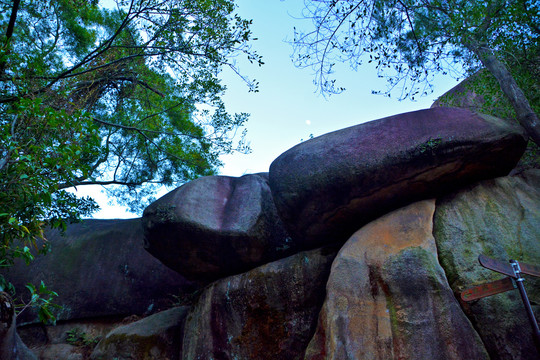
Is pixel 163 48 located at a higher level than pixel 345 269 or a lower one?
higher

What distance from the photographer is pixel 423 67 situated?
243 inches

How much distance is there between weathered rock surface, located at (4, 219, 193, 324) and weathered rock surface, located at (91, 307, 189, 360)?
3.65ft

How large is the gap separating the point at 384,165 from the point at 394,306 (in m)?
2.04

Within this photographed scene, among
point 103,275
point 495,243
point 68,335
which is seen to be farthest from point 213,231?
point 68,335

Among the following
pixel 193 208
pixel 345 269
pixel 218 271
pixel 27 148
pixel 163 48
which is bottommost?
pixel 345 269

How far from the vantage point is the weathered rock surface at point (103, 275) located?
27.1ft

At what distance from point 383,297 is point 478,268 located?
1.25 metres

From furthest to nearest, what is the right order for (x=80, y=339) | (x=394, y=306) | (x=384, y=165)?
(x=80, y=339), (x=384, y=165), (x=394, y=306)

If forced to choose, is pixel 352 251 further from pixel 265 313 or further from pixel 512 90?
pixel 512 90

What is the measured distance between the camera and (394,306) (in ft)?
14.6

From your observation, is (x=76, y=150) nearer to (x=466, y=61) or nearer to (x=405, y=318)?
(x=405, y=318)

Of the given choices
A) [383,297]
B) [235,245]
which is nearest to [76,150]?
[235,245]

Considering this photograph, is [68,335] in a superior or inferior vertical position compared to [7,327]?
inferior

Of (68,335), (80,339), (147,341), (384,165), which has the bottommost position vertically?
(147,341)
